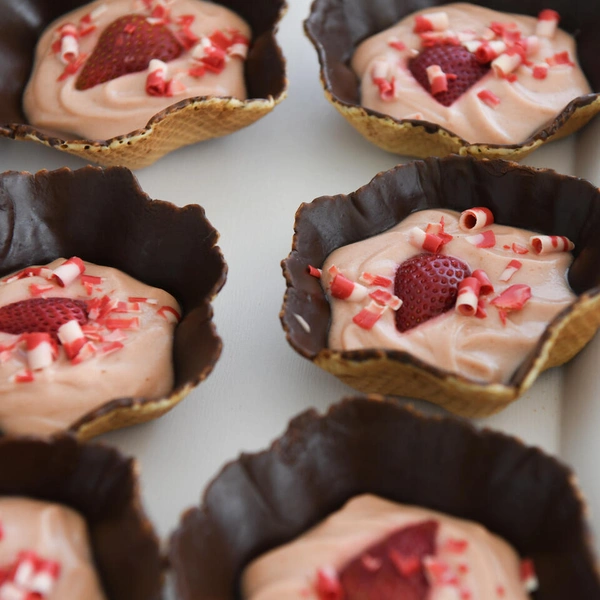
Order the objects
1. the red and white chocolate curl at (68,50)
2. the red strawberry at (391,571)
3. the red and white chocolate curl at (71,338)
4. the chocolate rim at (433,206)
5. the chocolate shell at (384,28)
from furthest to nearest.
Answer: the red and white chocolate curl at (68,50)
the chocolate shell at (384,28)
the chocolate rim at (433,206)
the red and white chocolate curl at (71,338)
the red strawberry at (391,571)

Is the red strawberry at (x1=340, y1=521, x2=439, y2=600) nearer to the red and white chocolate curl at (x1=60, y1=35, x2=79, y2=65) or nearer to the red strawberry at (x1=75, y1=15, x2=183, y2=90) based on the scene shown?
the red strawberry at (x1=75, y1=15, x2=183, y2=90)

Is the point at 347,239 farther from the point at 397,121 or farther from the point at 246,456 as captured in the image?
the point at 246,456

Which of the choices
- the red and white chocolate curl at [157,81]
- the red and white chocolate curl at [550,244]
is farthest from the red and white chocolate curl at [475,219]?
the red and white chocolate curl at [157,81]

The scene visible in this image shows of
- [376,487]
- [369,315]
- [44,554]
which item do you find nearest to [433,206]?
[369,315]

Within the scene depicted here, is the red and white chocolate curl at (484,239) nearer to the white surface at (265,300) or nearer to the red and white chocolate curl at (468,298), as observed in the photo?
the red and white chocolate curl at (468,298)

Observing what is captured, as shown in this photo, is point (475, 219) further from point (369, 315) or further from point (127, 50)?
point (127, 50)

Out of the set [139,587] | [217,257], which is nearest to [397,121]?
[217,257]
